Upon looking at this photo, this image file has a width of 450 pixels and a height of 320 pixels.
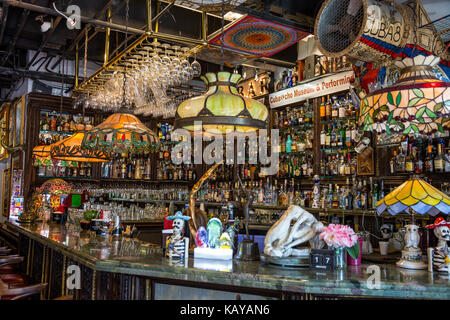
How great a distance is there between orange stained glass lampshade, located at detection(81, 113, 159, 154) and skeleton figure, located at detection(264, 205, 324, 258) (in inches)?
72.0

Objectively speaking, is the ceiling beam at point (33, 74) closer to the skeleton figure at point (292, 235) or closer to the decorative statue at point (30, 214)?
the decorative statue at point (30, 214)

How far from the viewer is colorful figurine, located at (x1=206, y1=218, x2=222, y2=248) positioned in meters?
2.56

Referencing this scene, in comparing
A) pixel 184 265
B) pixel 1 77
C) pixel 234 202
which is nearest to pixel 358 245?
pixel 234 202

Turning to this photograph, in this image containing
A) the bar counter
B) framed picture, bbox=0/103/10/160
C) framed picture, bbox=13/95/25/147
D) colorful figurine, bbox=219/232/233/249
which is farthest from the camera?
framed picture, bbox=0/103/10/160

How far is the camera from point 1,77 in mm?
8617

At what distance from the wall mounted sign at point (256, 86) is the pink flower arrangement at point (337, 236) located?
4.77m

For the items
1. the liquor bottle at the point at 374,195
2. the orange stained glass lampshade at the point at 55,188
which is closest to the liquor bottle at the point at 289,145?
the liquor bottle at the point at 374,195

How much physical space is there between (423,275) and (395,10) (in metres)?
1.91

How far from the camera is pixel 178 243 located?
2.55m

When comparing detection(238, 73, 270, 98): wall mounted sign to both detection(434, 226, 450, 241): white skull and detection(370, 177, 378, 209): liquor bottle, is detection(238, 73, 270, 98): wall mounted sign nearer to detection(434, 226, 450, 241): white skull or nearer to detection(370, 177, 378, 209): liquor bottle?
detection(370, 177, 378, 209): liquor bottle

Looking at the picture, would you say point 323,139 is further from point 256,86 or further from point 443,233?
point 443,233

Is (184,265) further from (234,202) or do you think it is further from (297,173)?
(297,173)

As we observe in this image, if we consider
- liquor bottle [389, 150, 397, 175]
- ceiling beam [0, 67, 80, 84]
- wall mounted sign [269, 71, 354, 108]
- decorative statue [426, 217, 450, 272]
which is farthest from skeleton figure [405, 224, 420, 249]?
ceiling beam [0, 67, 80, 84]

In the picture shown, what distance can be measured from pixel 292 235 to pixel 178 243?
692 mm
